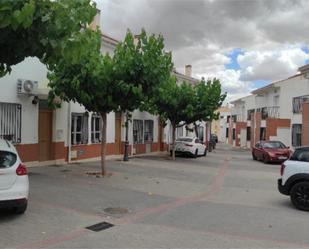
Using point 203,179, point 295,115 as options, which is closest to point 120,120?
point 203,179

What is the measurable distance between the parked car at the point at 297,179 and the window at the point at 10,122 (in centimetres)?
976

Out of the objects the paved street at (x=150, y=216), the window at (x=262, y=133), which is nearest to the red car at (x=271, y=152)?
the paved street at (x=150, y=216)

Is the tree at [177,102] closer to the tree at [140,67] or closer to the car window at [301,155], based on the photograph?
the tree at [140,67]

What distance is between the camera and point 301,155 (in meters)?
10.8

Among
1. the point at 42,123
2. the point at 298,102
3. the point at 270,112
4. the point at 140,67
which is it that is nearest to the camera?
the point at 140,67

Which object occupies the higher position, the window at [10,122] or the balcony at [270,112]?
A: the balcony at [270,112]

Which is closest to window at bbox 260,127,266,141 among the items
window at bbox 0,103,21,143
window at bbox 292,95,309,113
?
window at bbox 292,95,309,113

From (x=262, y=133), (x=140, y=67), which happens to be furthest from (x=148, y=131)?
(x=262, y=133)

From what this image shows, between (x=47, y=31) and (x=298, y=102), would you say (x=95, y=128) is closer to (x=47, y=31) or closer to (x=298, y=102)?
(x=47, y=31)

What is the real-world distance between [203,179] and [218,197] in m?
4.38

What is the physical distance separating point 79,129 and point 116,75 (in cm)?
711

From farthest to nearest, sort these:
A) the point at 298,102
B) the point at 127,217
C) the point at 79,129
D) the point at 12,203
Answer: the point at 298,102
the point at 79,129
the point at 127,217
the point at 12,203

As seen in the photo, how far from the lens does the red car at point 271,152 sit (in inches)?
1111

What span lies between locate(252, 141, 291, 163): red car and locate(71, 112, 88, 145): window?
43.9 feet
